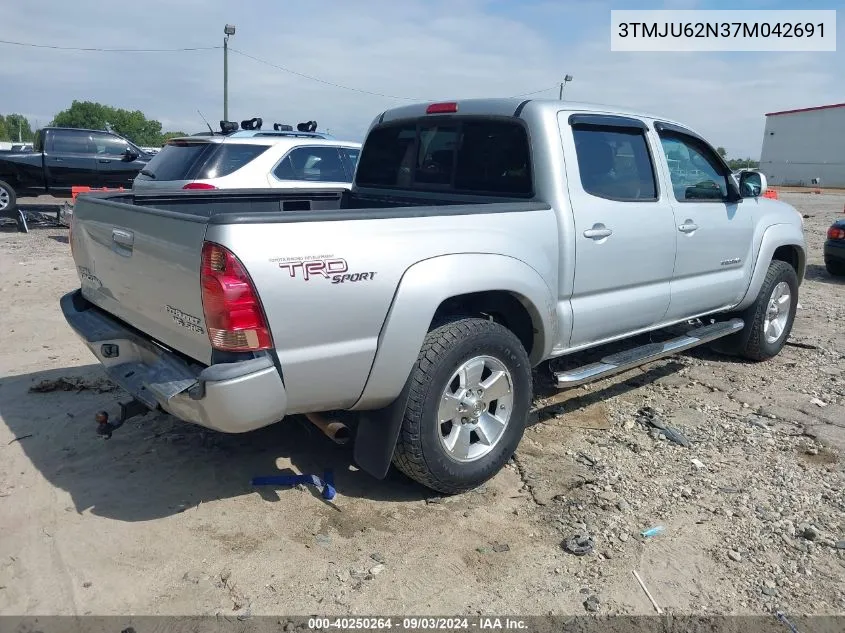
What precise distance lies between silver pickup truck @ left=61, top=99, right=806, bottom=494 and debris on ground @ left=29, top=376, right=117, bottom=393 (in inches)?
39.0

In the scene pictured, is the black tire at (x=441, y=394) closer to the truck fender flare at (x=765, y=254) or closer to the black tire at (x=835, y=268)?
the truck fender flare at (x=765, y=254)

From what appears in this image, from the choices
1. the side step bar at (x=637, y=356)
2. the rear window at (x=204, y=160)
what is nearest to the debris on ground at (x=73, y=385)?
the side step bar at (x=637, y=356)

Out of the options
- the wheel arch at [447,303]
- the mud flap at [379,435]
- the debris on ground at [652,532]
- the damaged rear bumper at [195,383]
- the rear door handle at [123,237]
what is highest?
the rear door handle at [123,237]

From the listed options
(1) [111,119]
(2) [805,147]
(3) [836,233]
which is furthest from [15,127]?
(3) [836,233]

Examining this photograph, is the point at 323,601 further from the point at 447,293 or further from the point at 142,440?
the point at 142,440

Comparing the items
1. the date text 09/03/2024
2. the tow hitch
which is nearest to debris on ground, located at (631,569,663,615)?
the date text 09/03/2024

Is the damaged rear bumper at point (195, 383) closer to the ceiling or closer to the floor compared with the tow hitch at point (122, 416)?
closer to the ceiling

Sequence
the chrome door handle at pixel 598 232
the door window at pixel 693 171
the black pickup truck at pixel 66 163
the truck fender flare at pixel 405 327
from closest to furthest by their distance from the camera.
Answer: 1. the truck fender flare at pixel 405 327
2. the chrome door handle at pixel 598 232
3. the door window at pixel 693 171
4. the black pickup truck at pixel 66 163

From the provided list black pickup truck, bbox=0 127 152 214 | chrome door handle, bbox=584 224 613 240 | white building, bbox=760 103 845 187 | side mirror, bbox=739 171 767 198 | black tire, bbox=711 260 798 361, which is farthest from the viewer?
white building, bbox=760 103 845 187

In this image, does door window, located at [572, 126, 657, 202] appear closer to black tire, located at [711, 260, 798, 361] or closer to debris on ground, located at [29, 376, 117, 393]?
black tire, located at [711, 260, 798, 361]

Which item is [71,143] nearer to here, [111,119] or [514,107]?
[514,107]

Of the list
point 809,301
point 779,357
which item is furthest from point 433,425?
point 809,301

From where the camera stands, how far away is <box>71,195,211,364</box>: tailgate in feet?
8.95

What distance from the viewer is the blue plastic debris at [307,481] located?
11.2 ft
